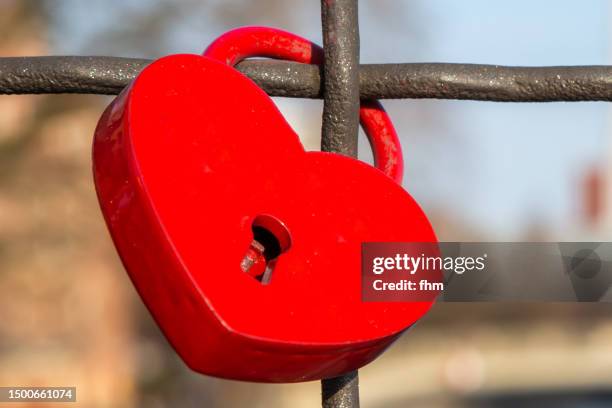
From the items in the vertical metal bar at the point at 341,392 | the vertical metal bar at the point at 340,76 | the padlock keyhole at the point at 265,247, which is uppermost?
the vertical metal bar at the point at 340,76

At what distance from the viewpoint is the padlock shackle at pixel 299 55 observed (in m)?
0.50

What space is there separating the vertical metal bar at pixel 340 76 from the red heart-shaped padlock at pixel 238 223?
0.04m

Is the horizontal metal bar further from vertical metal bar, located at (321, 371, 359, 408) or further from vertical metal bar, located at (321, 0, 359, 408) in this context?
vertical metal bar, located at (321, 371, 359, 408)

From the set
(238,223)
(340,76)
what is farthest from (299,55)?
(238,223)

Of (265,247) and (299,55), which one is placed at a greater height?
(299,55)

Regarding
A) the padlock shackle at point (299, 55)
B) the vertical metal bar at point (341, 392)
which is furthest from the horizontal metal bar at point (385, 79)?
the vertical metal bar at point (341, 392)

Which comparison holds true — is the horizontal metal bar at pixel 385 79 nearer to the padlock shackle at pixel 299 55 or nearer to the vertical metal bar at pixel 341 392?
the padlock shackle at pixel 299 55

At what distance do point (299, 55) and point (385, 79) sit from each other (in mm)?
47

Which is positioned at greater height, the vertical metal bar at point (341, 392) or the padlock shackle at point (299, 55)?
the padlock shackle at point (299, 55)

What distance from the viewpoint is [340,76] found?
0.48 m

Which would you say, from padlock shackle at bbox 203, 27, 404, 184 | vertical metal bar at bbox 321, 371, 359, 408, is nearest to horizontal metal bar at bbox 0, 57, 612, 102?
padlock shackle at bbox 203, 27, 404, 184

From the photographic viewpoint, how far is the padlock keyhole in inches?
16.4

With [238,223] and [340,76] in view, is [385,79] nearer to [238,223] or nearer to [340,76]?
[340,76]

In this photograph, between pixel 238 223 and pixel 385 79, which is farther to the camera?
pixel 385 79
